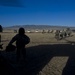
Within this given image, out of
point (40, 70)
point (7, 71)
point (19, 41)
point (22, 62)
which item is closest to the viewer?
point (7, 71)

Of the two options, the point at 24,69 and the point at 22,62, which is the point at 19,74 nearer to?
the point at 24,69

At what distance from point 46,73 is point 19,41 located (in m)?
2.36

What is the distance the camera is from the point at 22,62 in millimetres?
12320

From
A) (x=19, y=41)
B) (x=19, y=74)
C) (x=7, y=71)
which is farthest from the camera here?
(x=19, y=41)

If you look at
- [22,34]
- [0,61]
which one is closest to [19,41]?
[22,34]

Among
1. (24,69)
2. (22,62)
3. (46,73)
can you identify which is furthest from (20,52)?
(46,73)

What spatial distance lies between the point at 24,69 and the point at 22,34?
183 centimetres

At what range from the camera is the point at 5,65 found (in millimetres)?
8195

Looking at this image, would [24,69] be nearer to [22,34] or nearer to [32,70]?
[32,70]

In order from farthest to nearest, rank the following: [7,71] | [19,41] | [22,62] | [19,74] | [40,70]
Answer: [22,62], [19,41], [40,70], [19,74], [7,71]

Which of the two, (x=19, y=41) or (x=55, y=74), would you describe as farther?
(x=19, y=41)

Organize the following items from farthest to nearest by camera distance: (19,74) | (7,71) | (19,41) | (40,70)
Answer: (19,41), (40,70), (19,74), (7,71)

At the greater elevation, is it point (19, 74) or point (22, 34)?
point (22, 34)

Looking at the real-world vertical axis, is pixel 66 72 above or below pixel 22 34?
below
